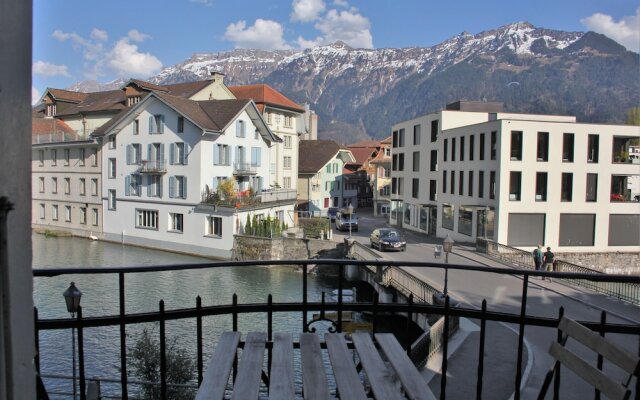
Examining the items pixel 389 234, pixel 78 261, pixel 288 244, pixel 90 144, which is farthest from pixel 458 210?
pixel 90 144

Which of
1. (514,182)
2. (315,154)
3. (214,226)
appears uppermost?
(315,154)

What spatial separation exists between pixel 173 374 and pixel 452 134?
3319 centimetres

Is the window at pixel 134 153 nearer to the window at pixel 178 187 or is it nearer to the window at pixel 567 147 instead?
the window at pixel 178 187

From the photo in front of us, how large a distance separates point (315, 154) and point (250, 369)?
2400 inches

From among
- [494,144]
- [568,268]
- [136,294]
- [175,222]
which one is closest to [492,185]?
[494,144]

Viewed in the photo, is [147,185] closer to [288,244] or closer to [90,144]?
[90,144]

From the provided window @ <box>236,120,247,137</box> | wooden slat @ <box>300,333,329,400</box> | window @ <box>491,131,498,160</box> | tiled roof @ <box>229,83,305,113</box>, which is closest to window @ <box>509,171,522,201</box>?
window @ <box>491,131,498,160</box>

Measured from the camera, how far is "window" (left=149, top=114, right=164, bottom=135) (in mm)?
38656

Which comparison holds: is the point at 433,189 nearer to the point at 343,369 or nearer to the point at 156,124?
the point at 156,124

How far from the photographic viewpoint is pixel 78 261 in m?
34.2

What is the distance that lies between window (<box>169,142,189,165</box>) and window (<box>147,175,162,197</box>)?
2085 mm

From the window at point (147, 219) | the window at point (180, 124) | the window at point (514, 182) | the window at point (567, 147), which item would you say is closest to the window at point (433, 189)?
the window at point (514, 182)

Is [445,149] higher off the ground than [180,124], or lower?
lower

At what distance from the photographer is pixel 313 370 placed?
112 inches
